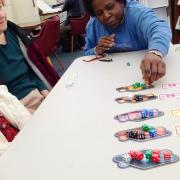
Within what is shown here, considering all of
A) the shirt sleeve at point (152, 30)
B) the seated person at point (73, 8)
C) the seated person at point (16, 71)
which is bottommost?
the seated person at point (73, 8)

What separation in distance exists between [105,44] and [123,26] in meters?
0.13

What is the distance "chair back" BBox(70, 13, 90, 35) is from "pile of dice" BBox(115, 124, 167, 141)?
161 inches

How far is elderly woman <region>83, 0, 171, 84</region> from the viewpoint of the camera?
154cm

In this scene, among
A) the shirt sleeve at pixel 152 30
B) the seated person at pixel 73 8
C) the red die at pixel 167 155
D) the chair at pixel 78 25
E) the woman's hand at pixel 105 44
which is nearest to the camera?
the red die at pixel 167 155

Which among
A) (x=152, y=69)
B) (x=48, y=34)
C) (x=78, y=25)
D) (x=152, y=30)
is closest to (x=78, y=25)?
(x=78, y=25)

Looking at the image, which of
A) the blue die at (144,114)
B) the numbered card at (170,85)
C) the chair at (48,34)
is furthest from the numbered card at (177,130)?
the chair at (48,34)

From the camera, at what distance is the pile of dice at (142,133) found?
0.90m

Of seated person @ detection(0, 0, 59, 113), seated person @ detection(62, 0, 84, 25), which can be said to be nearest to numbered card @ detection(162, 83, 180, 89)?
seated person @ detection(0, 0, 59, 113)

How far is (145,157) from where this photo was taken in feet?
2.66

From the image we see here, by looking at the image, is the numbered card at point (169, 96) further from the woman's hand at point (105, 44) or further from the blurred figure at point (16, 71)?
the blurred figure at point (16, 71)

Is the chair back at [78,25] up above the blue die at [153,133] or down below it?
below

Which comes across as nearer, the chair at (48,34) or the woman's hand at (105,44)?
the woman's hand at (105,44)

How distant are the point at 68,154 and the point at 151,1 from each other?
3.45m

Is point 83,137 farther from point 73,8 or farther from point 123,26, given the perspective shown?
point 73,8
